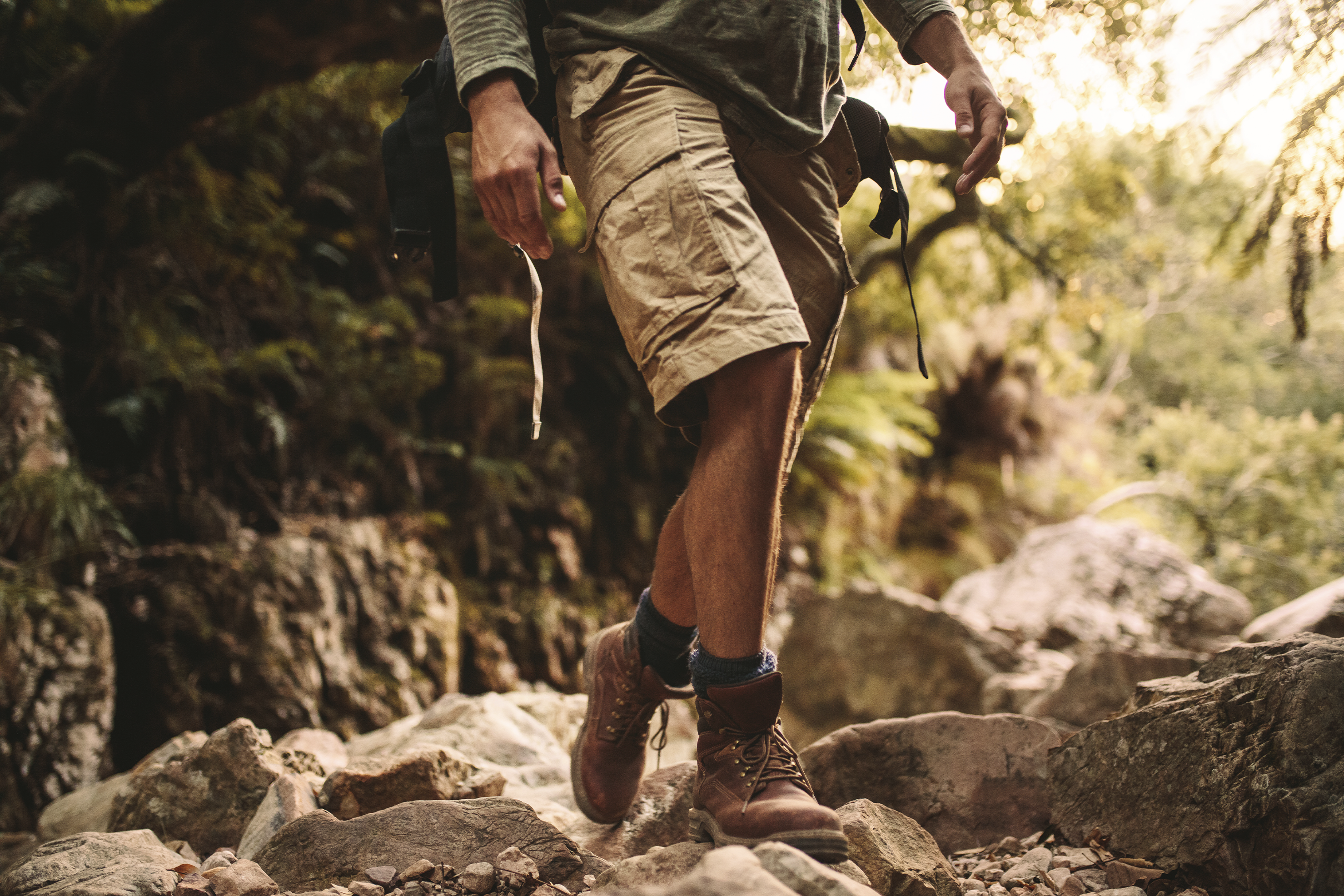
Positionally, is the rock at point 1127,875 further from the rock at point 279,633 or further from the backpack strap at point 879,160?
the rock at point 279,633

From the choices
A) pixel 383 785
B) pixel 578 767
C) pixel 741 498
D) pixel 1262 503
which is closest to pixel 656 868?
pixel 578 767

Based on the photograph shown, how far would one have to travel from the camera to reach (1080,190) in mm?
6953

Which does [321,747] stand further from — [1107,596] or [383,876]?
[1107,596]

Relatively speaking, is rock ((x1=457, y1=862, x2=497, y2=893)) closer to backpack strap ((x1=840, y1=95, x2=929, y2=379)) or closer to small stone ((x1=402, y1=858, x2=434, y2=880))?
small stone ((x1=402, y1=858, x2=434, y2=880))

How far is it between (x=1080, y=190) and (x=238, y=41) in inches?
261

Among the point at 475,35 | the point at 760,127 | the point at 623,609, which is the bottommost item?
the point at 623,609

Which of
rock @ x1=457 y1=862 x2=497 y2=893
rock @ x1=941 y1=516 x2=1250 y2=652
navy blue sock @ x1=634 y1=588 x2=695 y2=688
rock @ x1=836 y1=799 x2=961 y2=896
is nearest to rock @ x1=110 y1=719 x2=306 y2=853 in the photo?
rock @ x1=457 y1=862 x2=497 y2=893

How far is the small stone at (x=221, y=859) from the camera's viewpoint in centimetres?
179

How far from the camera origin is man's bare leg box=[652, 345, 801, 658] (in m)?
1.48

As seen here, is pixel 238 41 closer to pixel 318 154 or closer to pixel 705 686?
pixel 318 154

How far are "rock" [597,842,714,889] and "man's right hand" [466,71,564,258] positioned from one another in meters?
1.20

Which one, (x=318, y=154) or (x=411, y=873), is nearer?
(x=411, y=873)

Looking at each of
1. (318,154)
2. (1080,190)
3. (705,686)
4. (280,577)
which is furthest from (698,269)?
(1080,190)

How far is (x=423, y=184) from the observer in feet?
5.64
